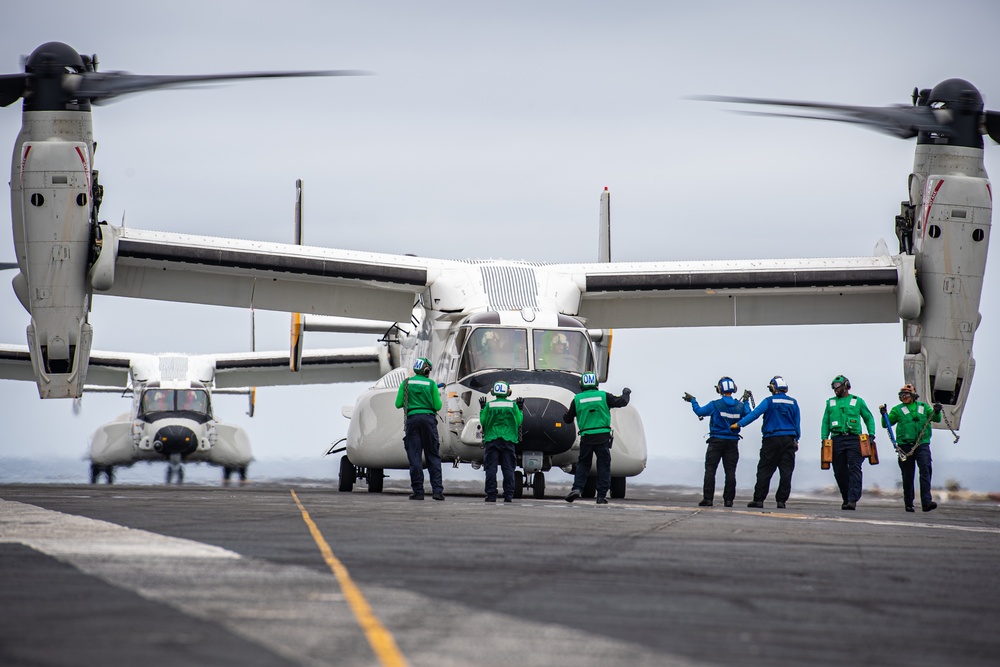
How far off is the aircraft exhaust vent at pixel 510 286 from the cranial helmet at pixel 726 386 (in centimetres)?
335

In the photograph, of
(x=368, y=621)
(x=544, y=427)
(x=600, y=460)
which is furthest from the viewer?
(x=600, y=460)

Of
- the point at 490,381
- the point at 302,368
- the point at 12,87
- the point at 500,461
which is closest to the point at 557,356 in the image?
the point at 490,381

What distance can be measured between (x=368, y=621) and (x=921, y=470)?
14413 mm

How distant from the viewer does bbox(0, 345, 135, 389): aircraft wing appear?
31.6 meters

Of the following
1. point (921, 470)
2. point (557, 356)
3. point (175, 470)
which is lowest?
point (175, 470)

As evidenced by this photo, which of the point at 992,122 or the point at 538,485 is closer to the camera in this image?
the point at 538,485

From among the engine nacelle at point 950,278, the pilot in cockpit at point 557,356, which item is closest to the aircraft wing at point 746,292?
the engine nacelle at point 950,278

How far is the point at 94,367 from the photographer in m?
36.0

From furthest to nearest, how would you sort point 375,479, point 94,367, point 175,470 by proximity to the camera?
point 94,367 → point 175,470 → point 375,479

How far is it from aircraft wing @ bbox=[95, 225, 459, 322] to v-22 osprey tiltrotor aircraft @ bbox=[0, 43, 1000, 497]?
32 mm

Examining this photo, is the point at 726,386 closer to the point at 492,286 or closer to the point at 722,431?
the point at 722,431

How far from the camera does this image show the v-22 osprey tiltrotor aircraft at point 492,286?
62.5 feet

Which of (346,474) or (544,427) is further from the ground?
(544,427)

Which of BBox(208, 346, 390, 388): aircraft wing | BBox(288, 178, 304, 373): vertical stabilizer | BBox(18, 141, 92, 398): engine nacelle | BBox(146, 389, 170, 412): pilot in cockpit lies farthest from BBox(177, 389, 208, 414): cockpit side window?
BBox(18, 141, 92, 398): engine nacelle
